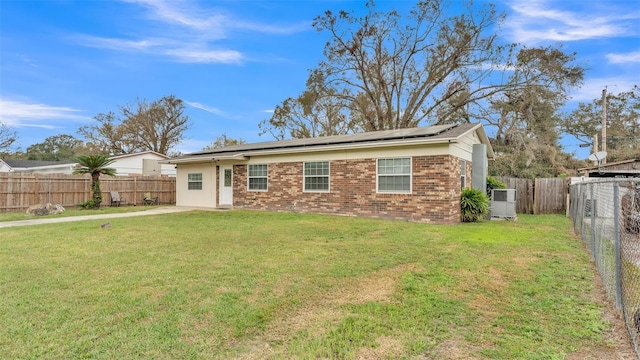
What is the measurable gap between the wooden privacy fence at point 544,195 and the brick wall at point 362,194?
395cm

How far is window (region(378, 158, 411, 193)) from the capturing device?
11148 millimetres

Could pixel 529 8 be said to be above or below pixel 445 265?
above

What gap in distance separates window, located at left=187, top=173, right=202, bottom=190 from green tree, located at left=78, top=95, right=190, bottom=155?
71.1 ft

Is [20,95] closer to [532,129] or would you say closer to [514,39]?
[514,39]

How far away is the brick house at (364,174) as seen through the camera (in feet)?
34.9

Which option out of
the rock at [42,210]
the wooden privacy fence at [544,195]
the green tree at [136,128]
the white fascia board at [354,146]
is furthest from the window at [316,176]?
the green tree at [136,128]

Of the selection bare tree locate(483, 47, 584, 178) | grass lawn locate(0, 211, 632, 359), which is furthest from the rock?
bare tree locate(483, 47, 584, 178)

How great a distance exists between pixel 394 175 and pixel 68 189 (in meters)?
15.5

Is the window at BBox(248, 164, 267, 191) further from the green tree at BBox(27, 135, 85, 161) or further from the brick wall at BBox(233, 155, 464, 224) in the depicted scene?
the green tree at BBox(27, 135, 85, 161)

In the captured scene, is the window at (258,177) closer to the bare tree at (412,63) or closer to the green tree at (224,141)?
the bare tree at (412,63)

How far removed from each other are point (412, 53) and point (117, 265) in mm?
A: 23500

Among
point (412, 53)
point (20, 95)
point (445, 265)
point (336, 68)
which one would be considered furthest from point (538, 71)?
point (20, 95)

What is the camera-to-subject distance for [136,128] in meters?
35.4

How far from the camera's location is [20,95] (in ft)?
70.8
